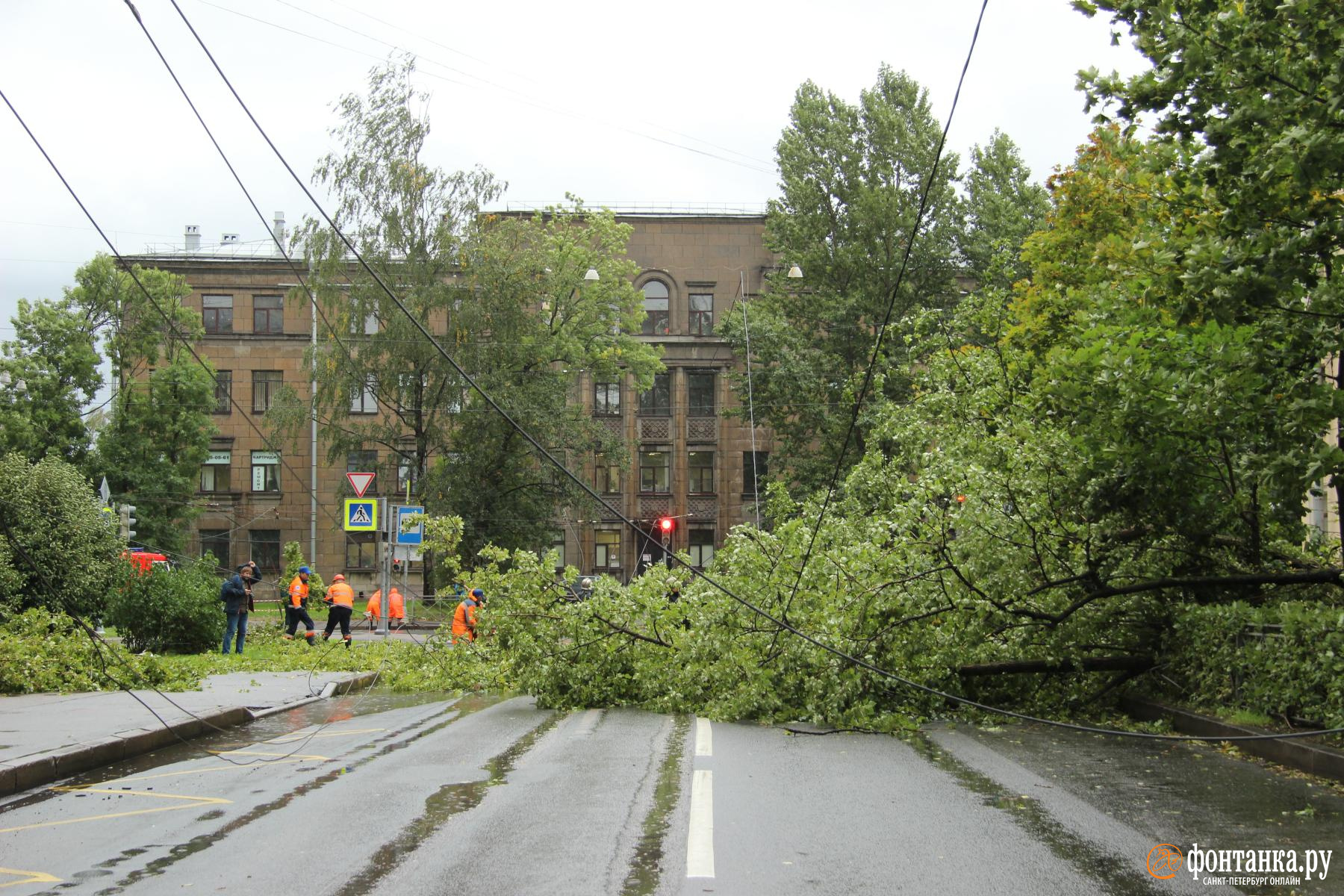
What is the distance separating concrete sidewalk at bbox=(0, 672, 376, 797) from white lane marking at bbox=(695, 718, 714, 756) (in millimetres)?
4666

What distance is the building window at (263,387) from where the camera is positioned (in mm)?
54969

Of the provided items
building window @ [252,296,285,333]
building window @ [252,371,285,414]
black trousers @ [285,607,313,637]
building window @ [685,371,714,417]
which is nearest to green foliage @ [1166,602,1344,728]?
black trousers @ [285,607,313,637]

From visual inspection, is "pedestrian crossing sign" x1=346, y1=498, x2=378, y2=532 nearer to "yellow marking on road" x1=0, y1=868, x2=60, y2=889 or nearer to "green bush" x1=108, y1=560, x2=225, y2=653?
"green bush" x1=108, y1=560, x2=225, y2=653

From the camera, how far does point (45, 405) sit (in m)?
47.0

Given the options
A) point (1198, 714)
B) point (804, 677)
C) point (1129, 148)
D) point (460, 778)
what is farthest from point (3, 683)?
point (1129, 148)

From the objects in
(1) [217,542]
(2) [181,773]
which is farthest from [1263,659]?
(1) [217,542]

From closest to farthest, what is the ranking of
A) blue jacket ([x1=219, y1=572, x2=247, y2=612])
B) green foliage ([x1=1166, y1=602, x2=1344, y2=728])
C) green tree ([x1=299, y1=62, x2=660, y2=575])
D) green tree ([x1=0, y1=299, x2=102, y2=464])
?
1. green foliage ([x1=1166, y1=602, x2=1344, y2=728])
2. blue jacket ([x1=219, y1=572, x2=247, y2=612])
3. green tree ([x1=299, y1=62, x2=660, y2=575])
4. green tree ([x1=0, y1=299, x2=102, y2=464])

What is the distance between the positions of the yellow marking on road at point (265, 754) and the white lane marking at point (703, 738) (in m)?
3.07

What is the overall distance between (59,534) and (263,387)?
35.0 meters

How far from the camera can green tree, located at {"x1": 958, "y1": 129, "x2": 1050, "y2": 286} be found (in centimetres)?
4112

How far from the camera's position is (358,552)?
5366 cm

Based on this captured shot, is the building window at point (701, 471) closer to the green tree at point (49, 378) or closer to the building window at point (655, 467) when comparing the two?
the building window at point (655, 467)

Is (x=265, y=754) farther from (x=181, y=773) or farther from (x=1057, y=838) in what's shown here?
(x=1057, y=838)

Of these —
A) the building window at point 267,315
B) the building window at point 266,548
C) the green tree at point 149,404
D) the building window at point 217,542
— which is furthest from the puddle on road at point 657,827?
the building window at point 217,542
